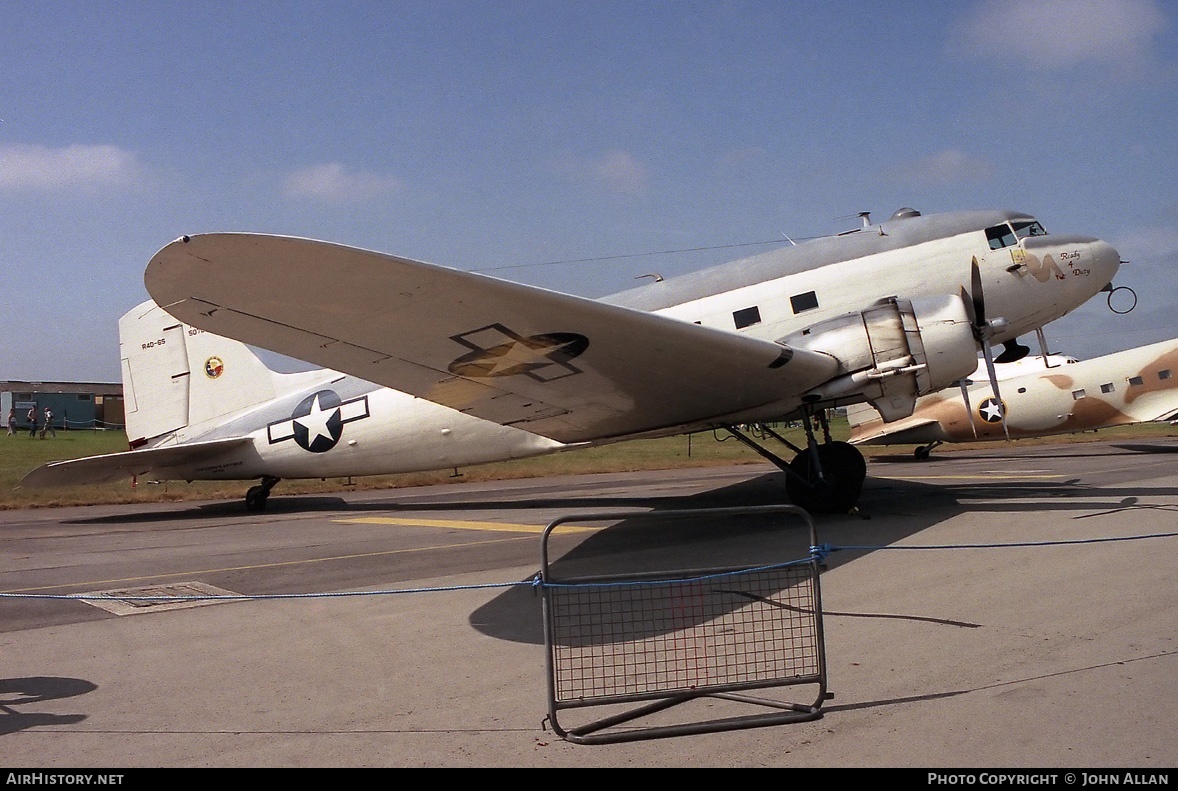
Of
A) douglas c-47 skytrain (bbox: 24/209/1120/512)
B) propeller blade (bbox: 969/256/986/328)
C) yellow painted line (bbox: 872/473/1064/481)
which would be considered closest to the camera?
douglas c-47 skytrain (bbox: 24/209/1120/512)

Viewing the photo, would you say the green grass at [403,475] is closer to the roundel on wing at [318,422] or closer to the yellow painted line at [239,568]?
the roundel on wing at [318,422]

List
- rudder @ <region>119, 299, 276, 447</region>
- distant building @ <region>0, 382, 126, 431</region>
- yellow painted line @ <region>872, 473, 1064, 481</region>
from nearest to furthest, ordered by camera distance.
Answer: rudder @ <region>119, 299, 276, 447</region> → yellow painted line @ <region>872, 473, 1064, 481</region> → distant building @ <region>0, 382, 126, 431</region>

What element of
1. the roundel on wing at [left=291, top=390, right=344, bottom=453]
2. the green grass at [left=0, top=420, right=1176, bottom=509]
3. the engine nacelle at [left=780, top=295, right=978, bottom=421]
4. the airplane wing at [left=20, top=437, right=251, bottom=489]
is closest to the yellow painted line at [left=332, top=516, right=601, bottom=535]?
A: the roundel on wing at [left=291, top=390, right=344, bottom=453]

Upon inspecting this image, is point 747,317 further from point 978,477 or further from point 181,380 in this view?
point 181,380

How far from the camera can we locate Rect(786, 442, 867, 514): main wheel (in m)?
11.3

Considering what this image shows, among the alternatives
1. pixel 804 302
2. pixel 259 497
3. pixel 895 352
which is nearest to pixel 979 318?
pixel 895 352

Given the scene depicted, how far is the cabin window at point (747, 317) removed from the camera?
11.8 metres

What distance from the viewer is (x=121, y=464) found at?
14.2 metres

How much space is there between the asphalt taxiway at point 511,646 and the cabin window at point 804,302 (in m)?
2.88

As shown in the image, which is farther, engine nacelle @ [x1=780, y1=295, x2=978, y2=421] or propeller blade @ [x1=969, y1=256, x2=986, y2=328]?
propeller blade @ [x1=969, y1=256, x2=986, y2=328]

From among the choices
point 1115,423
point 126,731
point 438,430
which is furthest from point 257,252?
point 1115,423

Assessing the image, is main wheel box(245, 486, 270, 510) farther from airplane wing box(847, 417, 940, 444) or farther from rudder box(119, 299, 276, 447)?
airplane wing box(847, 417, 940, 444)

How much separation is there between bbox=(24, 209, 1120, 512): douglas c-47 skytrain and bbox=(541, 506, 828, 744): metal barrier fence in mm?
2379
